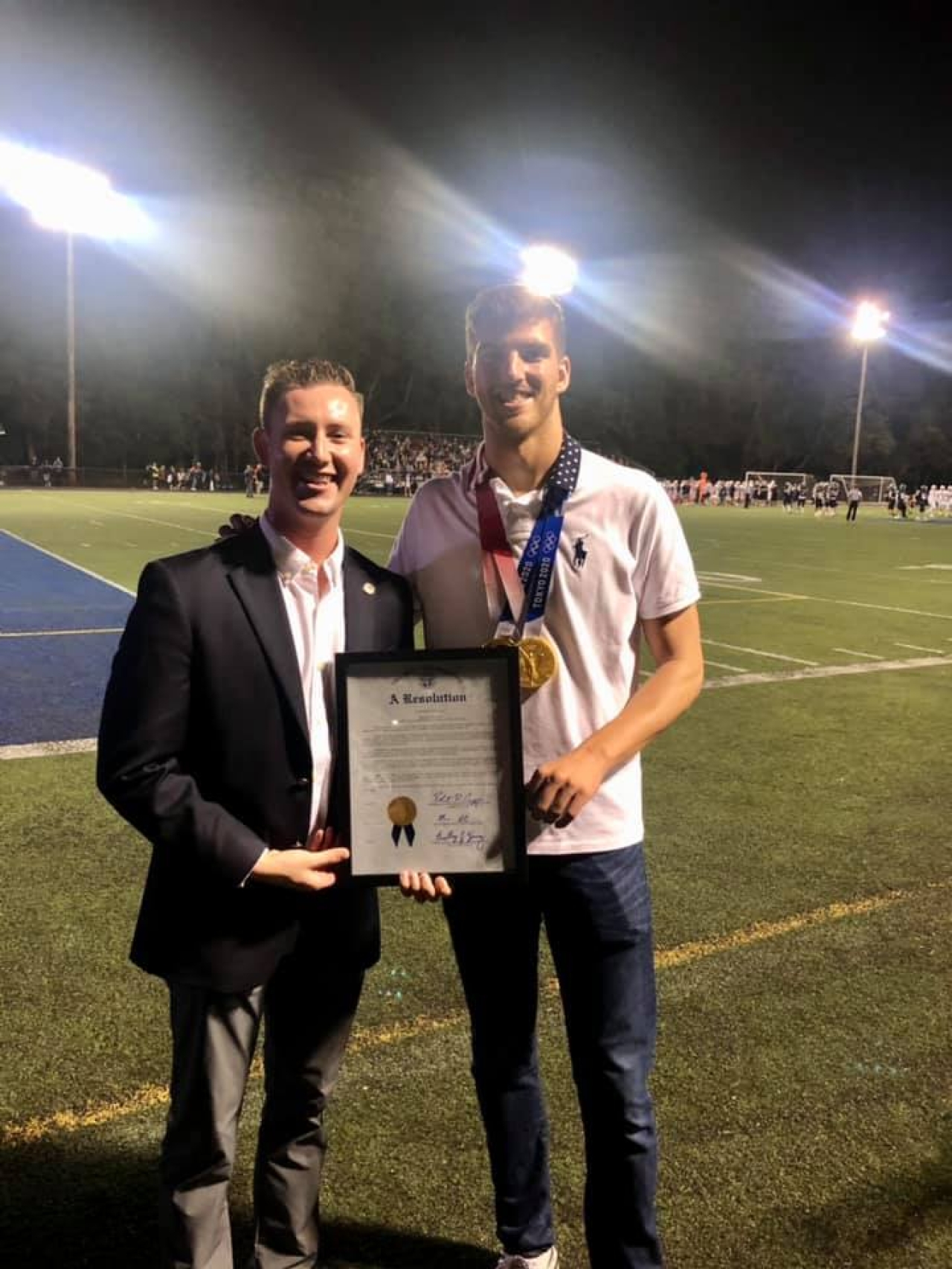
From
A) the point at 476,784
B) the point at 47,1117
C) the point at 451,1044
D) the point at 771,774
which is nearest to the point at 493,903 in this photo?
the point at 476,784

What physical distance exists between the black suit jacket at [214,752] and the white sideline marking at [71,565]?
910 cm

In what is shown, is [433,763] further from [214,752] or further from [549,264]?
[549,264]

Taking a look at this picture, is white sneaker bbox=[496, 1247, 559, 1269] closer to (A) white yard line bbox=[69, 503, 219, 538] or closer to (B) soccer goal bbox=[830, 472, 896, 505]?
(A) white yard line bbox=[69, 503, 219, 538]

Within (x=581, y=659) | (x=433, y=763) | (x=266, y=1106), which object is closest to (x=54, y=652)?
(x=266, y=1106)

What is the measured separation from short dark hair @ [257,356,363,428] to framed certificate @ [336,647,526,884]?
1.76 feet

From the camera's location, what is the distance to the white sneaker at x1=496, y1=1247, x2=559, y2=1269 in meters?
2.36

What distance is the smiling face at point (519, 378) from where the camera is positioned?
2.13 metres

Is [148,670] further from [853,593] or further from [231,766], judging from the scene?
[853,593]

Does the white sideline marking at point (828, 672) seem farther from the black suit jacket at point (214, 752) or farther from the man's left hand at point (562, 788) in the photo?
the black suit jacket at point (214, 752)

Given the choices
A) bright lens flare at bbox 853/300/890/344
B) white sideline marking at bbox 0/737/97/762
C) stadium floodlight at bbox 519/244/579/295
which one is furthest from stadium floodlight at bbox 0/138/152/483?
white sideline marking at bbox 0/737/97/762

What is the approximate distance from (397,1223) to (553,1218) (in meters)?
0.37

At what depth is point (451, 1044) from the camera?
3.30 m

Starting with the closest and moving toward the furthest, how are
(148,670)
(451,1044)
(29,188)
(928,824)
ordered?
1. (148,670)
2. (451,1044)
3. (928,824)
4. (29,188)

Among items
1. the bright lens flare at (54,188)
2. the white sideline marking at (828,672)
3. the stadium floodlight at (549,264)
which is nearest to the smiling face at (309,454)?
the white sideline marking at (828,672)
